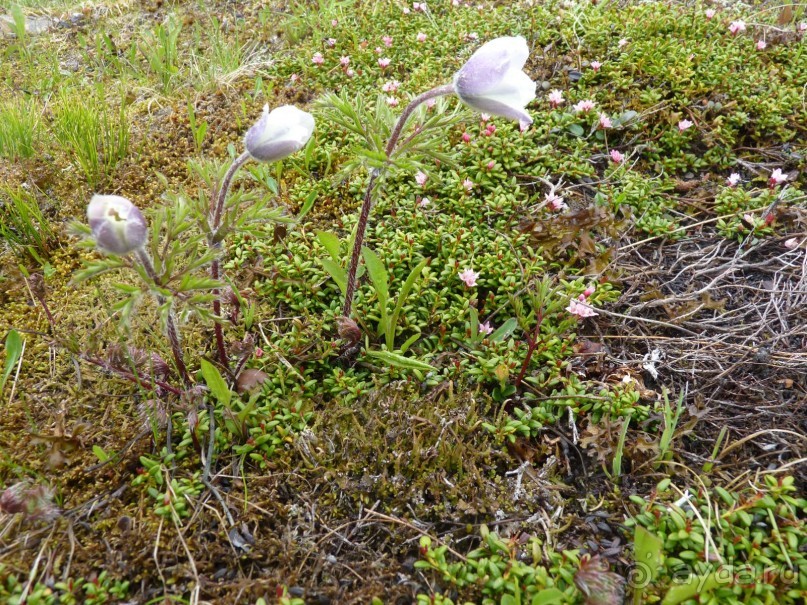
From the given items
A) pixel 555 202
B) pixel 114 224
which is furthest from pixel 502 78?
pixel 555 202

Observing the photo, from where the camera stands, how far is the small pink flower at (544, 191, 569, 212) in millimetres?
2963

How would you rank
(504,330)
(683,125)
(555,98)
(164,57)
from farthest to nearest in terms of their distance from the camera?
(164,57), (555,98), (683,125), (504,330)

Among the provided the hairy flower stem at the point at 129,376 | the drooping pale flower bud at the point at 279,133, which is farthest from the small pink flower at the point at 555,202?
the hairy flower stem at the point at 129,376

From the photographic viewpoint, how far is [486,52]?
1.74m

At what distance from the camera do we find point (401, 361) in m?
2.29

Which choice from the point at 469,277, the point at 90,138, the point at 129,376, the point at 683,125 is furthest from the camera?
the point at 683,125

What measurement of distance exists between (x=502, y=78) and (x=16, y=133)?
3.03m

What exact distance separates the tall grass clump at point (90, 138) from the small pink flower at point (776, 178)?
376 cm

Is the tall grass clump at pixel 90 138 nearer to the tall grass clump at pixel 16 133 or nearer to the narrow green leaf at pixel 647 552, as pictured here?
the tall grass clump at pixel 16 133

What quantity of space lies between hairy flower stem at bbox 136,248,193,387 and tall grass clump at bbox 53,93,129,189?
1.56 meters

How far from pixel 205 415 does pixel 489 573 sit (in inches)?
47.7

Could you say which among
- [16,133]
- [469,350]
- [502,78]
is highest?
[16,133]

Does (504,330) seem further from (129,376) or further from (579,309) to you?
(129,376)

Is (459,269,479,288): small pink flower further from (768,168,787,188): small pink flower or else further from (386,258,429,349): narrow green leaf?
(768,168,787,188): small pink flower
